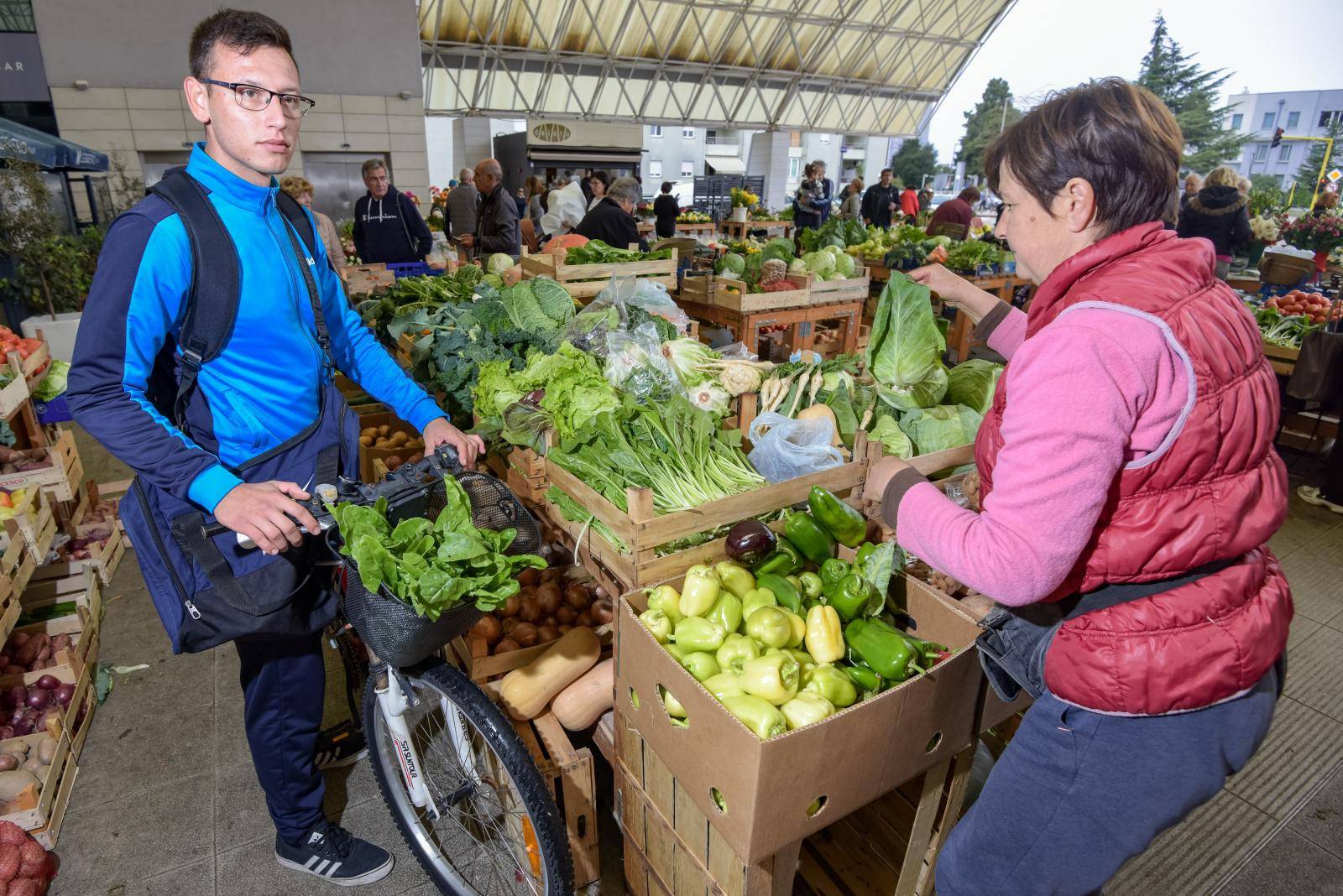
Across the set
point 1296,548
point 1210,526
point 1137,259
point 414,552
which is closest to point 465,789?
point 414,552

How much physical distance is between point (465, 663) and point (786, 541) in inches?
48.6

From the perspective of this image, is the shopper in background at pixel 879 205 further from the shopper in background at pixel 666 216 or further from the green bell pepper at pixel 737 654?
the green bell pepper at pixel 737 654

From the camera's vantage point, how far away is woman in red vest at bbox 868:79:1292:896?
1103 millimetres

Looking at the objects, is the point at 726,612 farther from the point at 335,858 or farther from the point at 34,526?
the point at 34,526

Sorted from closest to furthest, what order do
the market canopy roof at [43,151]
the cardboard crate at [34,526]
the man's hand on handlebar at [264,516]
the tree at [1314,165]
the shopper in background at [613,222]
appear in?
1. the man's hand on handlebar at [264,516]
2. the cardboard crate at [34,526]
3. the shopper in background at [613,222]
4. the market canopy roof at [43,151]
5. the tree at [1314,165]

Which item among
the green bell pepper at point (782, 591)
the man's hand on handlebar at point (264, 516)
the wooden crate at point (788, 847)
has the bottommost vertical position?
the wooden crate at point (788, 847)

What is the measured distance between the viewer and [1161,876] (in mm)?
2344

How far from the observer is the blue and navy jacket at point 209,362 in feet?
5.00

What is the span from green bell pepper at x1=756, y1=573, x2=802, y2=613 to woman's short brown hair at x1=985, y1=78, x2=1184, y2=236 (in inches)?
46.0

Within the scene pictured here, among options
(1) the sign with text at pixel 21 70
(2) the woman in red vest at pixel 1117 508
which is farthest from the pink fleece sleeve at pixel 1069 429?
(1) the sign with text at pixel 21 70

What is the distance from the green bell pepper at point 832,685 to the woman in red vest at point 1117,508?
40cm

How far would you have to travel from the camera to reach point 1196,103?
137 ft

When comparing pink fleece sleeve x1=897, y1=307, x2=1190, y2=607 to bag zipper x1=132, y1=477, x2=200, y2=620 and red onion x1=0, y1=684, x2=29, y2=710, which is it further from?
red onion x1=0, y1=684, x2=29, y2=710

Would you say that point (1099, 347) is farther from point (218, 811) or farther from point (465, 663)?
point (218, 811)
